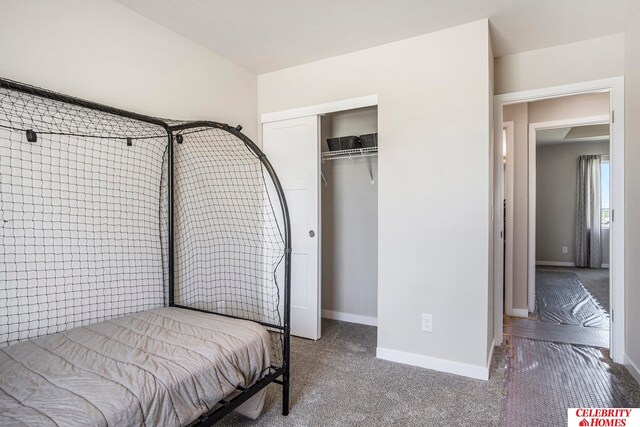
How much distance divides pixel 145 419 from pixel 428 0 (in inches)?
97.0

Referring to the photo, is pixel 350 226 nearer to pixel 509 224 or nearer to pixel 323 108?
pixel 323 108

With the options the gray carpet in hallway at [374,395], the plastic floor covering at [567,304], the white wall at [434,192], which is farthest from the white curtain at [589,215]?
the white wall at [434,192]

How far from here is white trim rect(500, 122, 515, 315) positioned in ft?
11.6

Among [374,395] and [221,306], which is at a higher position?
[221,306]

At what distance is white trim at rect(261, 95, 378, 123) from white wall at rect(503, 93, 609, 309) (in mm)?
1927

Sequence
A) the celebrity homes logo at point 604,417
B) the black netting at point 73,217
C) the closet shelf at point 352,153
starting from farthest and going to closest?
the closet shelf at point 352,153 < the celebrity homes logo at point 604,417 < the black netting at point 73,217

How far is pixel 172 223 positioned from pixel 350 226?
1.77 meters

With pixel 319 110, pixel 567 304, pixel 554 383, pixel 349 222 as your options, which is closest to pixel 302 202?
pixel 349 222

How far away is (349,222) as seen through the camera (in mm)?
3441

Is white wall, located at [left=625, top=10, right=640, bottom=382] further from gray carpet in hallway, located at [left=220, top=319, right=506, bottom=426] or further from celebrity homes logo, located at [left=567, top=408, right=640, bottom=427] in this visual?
gray carpet in hallway, located at [left=220, top=319, right=506, bottom=426]

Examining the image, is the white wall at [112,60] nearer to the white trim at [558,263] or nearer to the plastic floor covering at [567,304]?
the plastic floor covering at [567,304]

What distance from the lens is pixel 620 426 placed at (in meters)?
1.77

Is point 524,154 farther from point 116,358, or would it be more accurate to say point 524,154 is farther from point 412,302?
point 116,358

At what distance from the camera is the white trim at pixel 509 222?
11.6ft
